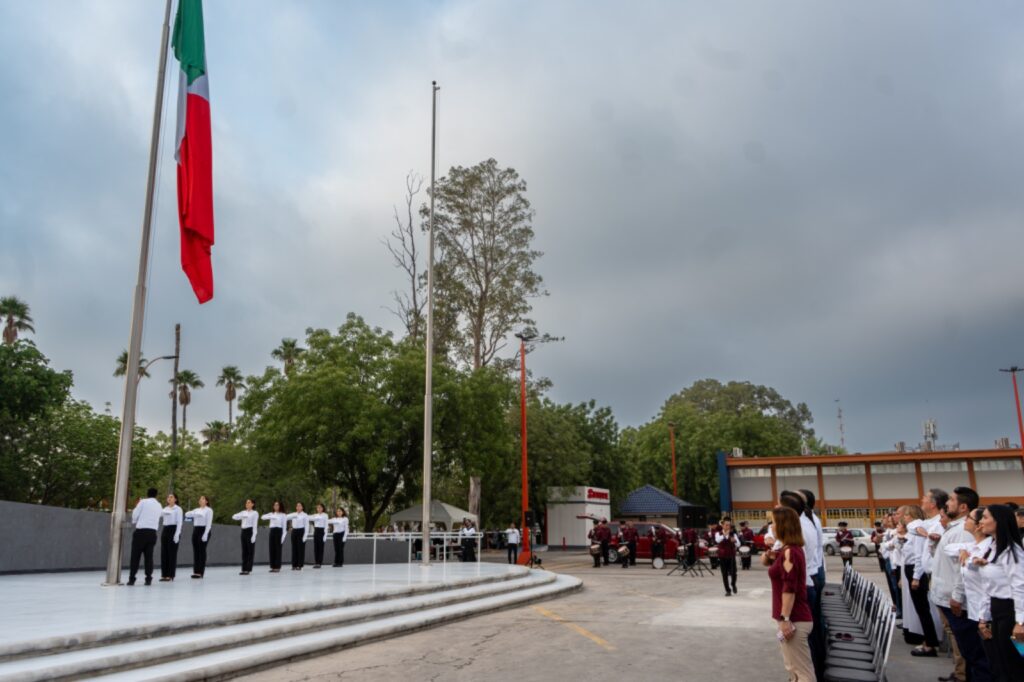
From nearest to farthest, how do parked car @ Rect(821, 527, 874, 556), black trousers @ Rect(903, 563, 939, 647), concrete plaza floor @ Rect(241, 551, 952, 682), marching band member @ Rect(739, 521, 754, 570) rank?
concrete plaza floor @ Rect(241, 551, 952, 682) → black trousers @ Rect(903, 563, 939, 647) → marching band member @ Rect(739, 521, 754, 570) → parked car @ Rect(821, 527, 874, 556)

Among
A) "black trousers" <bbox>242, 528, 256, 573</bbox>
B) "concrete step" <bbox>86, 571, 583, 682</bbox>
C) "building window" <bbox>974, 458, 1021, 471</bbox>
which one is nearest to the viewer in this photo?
"concrete step" <bbox>86, 571, 583, 682</bbox>

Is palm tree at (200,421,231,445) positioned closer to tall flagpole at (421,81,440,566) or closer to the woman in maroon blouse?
tall flagpole at (421,81,440,566)

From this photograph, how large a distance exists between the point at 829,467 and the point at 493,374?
30.5 metres

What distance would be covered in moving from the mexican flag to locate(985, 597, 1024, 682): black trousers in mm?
12985

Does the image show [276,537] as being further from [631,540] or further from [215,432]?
[215,432]

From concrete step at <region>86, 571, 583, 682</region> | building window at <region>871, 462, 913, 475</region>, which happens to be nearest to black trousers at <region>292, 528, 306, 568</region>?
concrete step at <region>86, 571, 583, 682</region>

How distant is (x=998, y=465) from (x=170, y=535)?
52766 mm

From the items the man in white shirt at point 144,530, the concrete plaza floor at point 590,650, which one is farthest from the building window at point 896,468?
the man in white shirt at point 144,530

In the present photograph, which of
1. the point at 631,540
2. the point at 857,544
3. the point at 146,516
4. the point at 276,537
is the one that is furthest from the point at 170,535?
Answer: the point at 857,544

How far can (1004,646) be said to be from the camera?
237 inches

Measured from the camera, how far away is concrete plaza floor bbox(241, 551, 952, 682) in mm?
8156

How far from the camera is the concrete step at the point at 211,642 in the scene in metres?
7.04

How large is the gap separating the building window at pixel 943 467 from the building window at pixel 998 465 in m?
0.82

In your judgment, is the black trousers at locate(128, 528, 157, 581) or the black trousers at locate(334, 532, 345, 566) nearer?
the black trousers at locate(128, 528, 157, 581)
